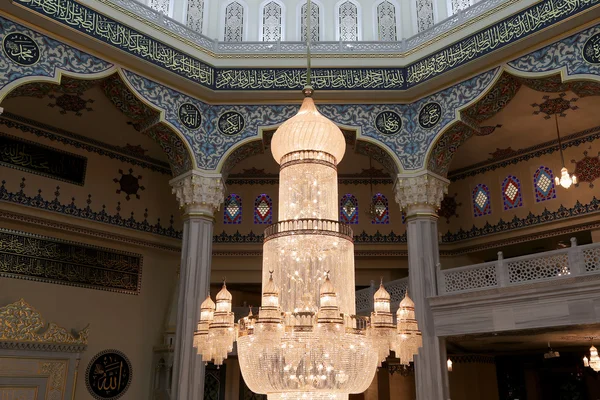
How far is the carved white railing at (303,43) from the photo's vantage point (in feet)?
23.4

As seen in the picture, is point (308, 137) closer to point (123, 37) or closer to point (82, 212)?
point (123, 37)

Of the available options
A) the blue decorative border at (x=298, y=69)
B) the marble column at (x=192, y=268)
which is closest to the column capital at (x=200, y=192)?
the marble column at (x=192, y=268)

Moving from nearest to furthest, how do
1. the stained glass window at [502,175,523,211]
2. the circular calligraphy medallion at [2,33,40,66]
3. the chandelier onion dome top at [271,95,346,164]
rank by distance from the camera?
the chandelier onion dome top at [271,95,346,164] → the circular calligraphy medallion at [2,33,40,66] → the stained glass window at [502,175,523,211]

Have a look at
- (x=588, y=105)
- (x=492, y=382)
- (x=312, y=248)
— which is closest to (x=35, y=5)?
(x=312, y=248)

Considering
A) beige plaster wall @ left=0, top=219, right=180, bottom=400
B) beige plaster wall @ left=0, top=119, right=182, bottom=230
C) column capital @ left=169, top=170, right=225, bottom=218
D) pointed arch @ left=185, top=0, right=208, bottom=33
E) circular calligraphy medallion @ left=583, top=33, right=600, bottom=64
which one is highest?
pointed arch @ left=185, top=0, right=208, bottom=33

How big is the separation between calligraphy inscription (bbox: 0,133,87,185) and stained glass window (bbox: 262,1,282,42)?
3373mm

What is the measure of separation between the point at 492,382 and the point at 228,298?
26.2 feet

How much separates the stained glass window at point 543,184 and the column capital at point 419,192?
8.20 ft

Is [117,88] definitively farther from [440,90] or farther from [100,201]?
[440,90]

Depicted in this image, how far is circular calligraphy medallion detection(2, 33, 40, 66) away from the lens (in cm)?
596

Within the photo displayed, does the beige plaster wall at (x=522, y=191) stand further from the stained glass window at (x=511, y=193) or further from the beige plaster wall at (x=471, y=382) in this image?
the beige plaster wall at (x=471, y=382)

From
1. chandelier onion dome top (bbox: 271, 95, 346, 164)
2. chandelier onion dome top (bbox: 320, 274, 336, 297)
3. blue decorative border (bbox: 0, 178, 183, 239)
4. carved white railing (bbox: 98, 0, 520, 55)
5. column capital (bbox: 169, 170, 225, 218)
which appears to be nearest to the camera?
chandelier onion dome top (bbox: 320, 274, 336, 297)

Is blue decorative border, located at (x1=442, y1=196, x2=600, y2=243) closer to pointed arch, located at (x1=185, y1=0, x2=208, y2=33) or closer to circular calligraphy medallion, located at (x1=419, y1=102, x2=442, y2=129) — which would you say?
circular calligraphy medallion, located at (x1=419, y1=102, x2=442, y2=129)

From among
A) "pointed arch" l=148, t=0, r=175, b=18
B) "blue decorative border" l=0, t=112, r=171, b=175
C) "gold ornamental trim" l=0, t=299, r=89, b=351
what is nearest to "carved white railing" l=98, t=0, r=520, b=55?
"pointed arch" l=148, t=0, r=175, b=18
